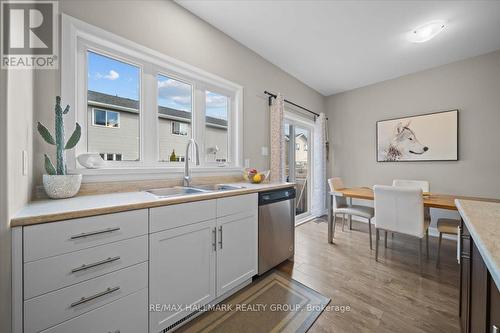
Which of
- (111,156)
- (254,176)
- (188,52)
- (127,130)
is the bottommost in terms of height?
(254,176)

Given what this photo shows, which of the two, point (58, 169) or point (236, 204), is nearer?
point (58, 169)

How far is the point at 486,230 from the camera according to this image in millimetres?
710

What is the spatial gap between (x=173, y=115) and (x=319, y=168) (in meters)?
3.11

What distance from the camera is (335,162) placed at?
425cm

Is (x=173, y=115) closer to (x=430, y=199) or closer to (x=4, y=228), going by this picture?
(x=4, y=228)

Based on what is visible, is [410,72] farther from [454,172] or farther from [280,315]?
[280,315]

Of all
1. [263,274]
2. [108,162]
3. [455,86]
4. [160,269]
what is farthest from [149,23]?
[455,86]

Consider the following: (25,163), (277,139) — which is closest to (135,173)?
(25,163)

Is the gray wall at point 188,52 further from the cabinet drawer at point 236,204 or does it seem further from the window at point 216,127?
the cabinet drawer at point 236,204

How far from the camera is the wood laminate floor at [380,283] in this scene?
4.51 feet

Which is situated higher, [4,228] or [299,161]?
[299,161]

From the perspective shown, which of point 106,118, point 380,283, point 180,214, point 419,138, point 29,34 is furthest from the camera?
point 419,138

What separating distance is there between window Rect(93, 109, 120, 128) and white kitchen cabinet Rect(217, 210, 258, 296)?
47.6 inches

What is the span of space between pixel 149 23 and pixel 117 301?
2.13m
